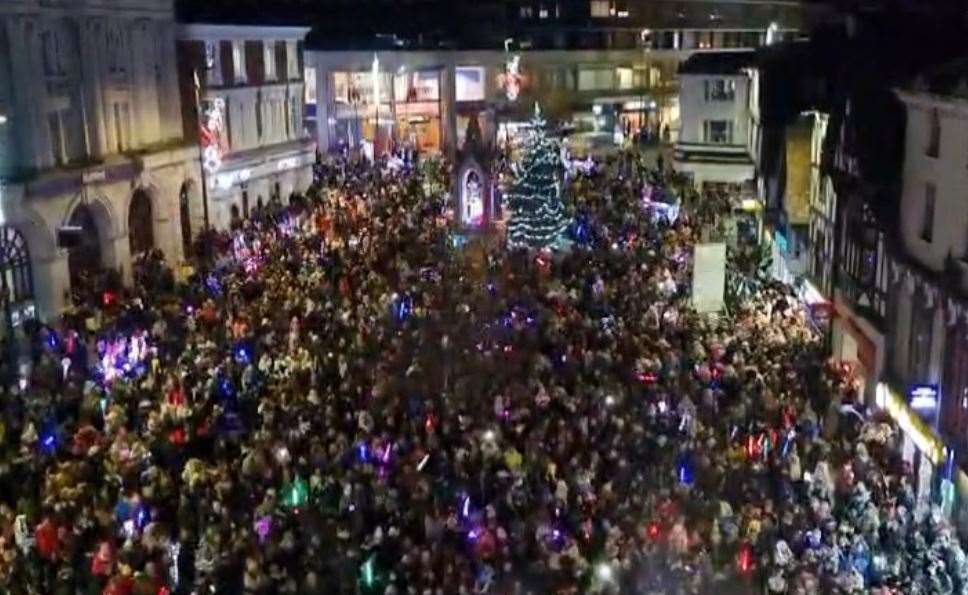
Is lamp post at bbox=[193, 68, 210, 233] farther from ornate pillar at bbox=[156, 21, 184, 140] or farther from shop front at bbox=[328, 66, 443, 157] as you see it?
shop front at bbox=[328, 66, 443, 157]

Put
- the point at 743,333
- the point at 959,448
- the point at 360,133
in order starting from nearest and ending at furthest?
the point at 959,448 < the point at 743,333 < the point at 360,133

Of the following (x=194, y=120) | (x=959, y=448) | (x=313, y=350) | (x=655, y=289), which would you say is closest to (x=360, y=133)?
(x=194, y=120)

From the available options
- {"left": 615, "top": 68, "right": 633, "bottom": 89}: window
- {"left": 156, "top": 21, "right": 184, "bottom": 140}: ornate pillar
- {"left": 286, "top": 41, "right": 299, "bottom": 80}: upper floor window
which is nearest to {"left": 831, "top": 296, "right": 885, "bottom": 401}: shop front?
{"left": 156, "top": 21, "right": 184, "bottom": 140}: ornate pillar

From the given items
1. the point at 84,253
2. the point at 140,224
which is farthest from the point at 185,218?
the point at 84,253

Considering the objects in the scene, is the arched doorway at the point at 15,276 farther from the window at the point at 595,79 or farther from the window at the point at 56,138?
the window at the point at 595,79

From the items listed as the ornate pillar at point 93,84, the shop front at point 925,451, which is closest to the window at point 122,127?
the ornate pillar at point 93,84

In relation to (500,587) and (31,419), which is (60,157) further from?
(500,587)

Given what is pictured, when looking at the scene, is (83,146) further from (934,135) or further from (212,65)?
(934,135)
